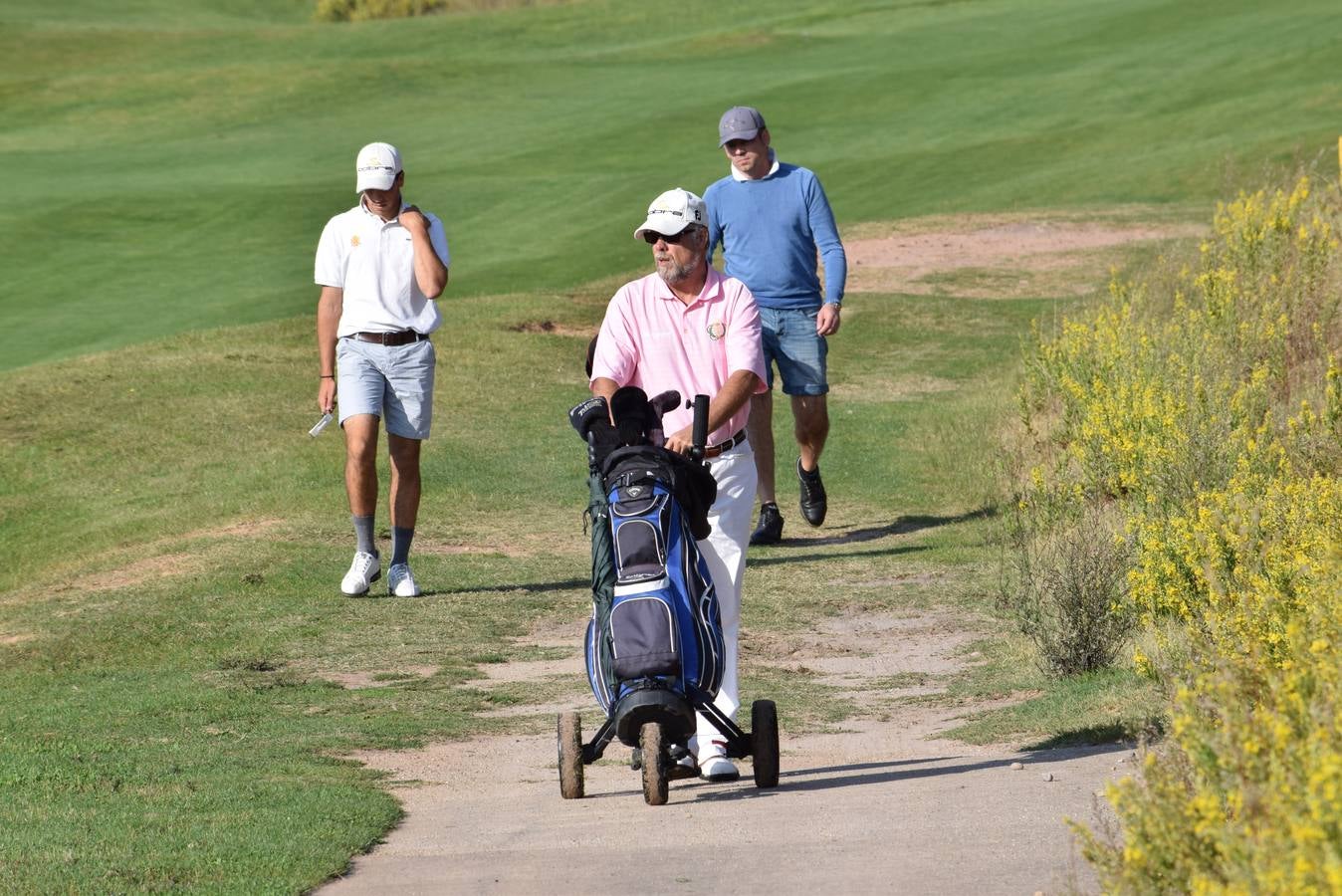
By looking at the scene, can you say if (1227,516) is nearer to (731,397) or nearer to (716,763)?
(731,397)

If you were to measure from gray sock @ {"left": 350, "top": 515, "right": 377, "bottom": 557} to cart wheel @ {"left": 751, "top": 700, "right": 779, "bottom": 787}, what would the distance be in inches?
173

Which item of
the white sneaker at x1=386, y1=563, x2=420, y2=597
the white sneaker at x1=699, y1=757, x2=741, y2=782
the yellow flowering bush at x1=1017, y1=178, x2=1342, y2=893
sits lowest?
the white sneaker at x1=699, y1=757, x2=741, y2=782

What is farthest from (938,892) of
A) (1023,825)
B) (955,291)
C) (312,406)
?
(955,291)

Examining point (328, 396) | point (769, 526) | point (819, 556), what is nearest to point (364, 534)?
point (328, 396)

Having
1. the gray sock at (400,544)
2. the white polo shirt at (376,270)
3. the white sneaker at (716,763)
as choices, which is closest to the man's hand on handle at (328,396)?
the white polo shirt at (376,270)

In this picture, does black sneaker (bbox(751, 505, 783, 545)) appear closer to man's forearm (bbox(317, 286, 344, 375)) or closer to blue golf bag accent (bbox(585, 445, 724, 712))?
man's forearm (bbox(317, 286, 344, 375))

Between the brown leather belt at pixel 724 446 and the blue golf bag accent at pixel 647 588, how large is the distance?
1.52 ft

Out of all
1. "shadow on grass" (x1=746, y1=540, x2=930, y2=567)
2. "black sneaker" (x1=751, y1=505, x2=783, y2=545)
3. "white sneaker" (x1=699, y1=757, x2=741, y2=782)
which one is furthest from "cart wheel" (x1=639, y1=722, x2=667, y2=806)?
"black sneaker" (x1=751, y1=505, x2=783, y2=545)

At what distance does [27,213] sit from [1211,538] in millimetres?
21277

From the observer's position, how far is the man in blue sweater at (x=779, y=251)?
11.2 metres

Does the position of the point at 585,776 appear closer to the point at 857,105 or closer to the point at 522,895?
the point at 522,895

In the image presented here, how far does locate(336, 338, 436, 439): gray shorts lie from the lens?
10.3m

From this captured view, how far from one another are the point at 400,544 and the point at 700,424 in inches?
173

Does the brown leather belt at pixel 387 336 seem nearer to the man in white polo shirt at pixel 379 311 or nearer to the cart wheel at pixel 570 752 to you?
the man in white polo shirt at pixel 379 311
